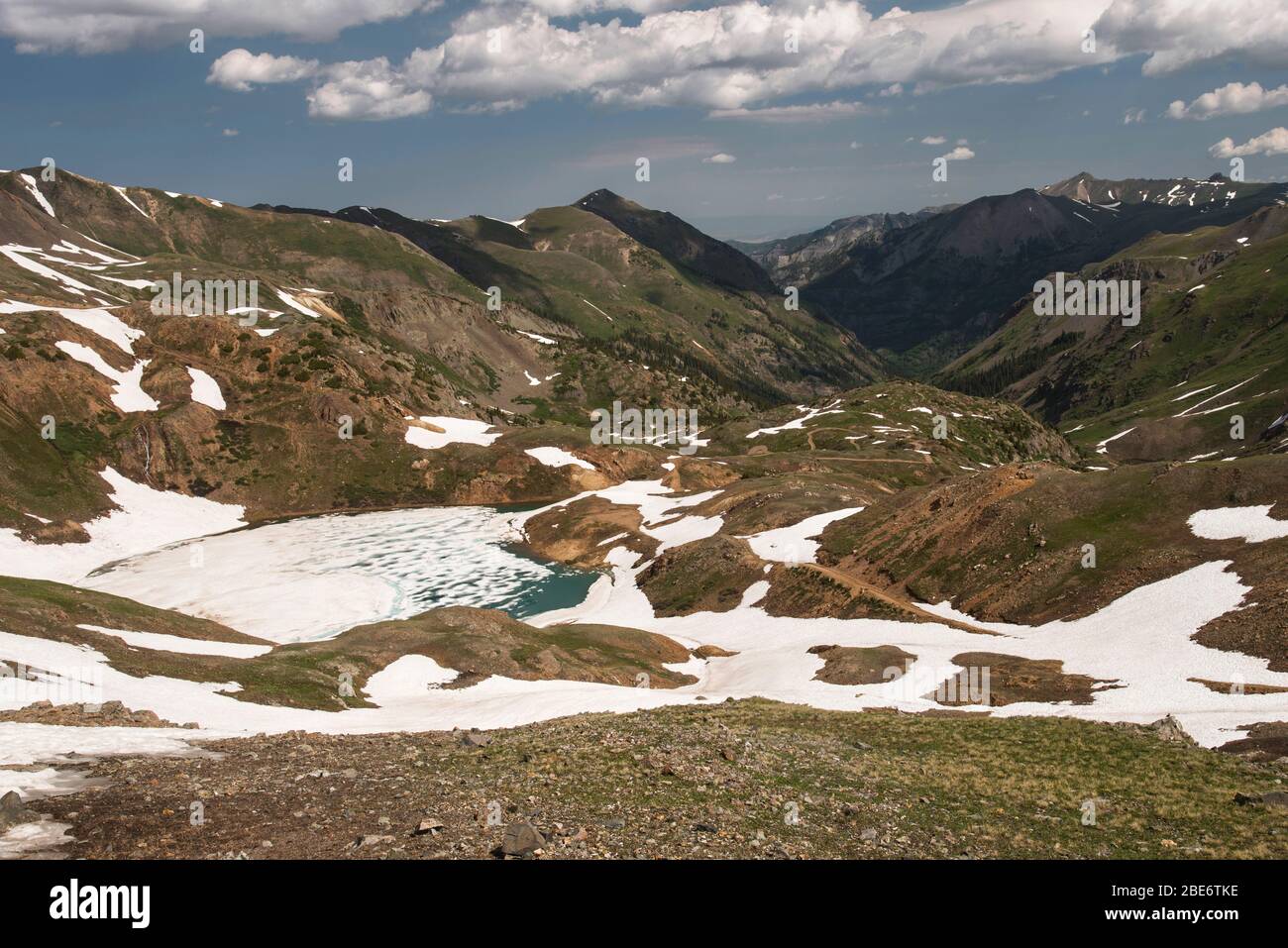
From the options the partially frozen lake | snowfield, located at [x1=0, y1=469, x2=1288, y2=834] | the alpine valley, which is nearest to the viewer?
the alpine valley

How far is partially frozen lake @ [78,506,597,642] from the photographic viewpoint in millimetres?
106625

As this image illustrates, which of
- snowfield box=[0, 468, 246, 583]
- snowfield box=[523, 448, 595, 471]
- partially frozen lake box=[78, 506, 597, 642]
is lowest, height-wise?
partially frozen lake box=[78, 506, 597, 642]

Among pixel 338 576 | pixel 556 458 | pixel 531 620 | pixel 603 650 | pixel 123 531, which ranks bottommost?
pixel 531 620

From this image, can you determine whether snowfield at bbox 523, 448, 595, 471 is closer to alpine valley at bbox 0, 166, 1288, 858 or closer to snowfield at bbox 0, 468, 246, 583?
alpine valley at bbox 0, 166, 1288, 858

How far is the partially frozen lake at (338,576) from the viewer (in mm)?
106625

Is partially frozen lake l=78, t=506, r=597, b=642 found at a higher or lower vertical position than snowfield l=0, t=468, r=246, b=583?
lower

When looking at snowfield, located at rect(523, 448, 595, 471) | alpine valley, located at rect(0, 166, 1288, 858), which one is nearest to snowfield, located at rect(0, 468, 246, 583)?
alpine valley, located at rect(0, 166, 1288, 858)

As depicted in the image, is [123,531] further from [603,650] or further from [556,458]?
[603,650]

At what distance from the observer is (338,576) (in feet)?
403

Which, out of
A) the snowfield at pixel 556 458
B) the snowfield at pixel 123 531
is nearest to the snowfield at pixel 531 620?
the snowfield at pixel 123 531

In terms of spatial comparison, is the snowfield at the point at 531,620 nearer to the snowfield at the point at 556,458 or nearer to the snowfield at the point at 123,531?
the snowfield at the point at 123,531

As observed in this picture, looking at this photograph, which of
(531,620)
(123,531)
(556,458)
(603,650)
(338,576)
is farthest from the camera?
(556,458)

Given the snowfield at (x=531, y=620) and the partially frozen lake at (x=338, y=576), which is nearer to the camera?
the snowfield at (x=531, y=620)

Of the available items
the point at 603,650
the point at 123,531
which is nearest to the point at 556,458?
the point at 123,531
